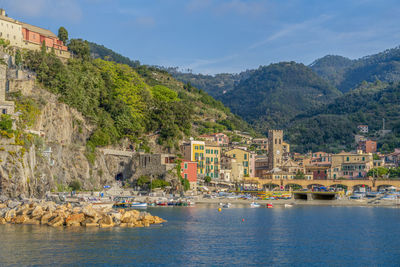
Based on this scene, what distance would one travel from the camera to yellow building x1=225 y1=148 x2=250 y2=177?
3625 inches

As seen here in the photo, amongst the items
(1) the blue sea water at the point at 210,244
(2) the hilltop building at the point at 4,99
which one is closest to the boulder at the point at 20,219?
(1) the blue sea water at the point at 210,244

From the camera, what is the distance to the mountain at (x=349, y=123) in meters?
133

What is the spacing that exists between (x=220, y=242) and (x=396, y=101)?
128m

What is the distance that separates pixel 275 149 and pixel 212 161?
19.7m

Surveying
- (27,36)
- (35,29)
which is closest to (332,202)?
(27,36)

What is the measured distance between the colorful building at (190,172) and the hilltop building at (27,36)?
24711mm

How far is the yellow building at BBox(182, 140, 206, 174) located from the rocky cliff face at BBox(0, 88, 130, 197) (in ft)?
35.1

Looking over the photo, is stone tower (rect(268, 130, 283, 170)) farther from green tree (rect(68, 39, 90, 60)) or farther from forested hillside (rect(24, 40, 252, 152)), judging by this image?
green tree (rect(68, 39, 90, 60))

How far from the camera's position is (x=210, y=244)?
38094mm

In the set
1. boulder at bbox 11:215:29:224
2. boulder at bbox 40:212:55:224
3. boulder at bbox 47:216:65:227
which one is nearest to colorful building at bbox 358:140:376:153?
boulder at bbox 40:212:55:224

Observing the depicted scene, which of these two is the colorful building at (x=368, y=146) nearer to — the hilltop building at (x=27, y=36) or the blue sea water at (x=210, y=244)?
the hilltop building at (x=27, y=36)

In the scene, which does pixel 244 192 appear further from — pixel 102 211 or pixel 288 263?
pixel 288 263

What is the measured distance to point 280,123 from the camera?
180 meters

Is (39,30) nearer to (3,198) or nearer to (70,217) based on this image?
(3,198)
